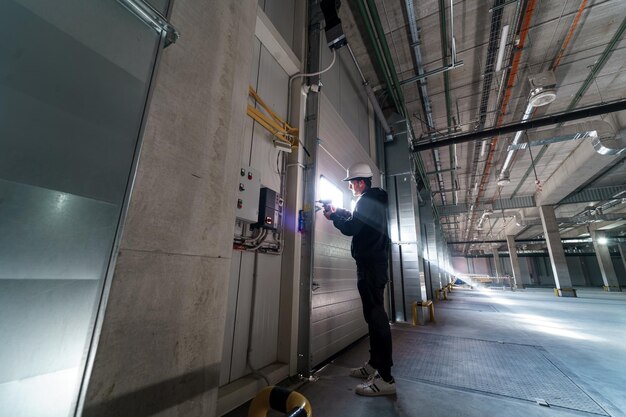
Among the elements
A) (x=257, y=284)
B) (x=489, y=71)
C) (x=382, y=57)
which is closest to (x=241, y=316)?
(x=257, y=284)

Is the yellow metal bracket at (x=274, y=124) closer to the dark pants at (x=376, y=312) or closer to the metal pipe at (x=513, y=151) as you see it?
the dark pants at (x=376, y=312)

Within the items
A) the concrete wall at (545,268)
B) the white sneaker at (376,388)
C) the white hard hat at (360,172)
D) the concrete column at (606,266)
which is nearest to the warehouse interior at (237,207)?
the white sneaker at (376,388)

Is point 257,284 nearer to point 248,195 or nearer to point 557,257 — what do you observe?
point 248,195

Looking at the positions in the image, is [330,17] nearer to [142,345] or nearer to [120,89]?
[120,89]

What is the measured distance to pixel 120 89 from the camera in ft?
3.04

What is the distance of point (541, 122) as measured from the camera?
581cm

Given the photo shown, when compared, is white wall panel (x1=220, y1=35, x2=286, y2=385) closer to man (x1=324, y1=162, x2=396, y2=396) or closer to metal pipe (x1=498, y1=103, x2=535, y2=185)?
man (x1=324, y1=162, x2=396, y2=396)

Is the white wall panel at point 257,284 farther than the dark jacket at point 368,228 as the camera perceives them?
→ No

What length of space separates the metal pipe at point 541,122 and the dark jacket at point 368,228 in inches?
201

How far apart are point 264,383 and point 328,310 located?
3.82 feet

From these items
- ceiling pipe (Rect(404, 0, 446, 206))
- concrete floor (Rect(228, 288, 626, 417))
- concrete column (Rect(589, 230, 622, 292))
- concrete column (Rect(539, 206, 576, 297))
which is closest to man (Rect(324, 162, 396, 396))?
concrete floor (Rect(228, 288, 626, 417))

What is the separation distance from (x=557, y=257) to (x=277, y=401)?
1538 centimetres

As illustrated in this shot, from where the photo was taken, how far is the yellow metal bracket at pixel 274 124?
91.2 inches

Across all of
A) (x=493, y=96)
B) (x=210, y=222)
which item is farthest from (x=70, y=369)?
(x=493, y=96)
